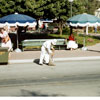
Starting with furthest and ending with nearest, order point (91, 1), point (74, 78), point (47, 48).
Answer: point (91, 1), point (47, 48), point (74, 78)

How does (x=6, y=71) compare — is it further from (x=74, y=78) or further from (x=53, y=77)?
(x=74, y=78)

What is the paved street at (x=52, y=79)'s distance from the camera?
8.88m

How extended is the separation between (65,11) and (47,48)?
1166 centimetres

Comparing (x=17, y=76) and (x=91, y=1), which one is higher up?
(x=91, y=1)

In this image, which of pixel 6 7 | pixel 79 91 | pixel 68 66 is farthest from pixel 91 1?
pixel 79 91

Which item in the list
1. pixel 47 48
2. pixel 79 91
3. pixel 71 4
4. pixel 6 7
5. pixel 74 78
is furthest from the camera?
pixel 71 4

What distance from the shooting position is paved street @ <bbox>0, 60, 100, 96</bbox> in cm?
888

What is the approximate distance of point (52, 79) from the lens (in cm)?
1095

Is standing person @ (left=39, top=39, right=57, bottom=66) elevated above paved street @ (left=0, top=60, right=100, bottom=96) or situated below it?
above

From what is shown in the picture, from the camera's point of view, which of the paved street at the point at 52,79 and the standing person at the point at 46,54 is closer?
the paved street at the point at 52,79

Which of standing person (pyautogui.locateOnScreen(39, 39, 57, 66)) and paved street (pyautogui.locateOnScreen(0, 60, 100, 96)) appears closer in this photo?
paved street (pyautogui.locateOnScreen(0, 60, 100, 96))

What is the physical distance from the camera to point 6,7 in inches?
876

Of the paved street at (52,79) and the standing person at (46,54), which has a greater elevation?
the standing person at (46,54)

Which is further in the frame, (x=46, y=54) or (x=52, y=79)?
(x=46, y=54)
